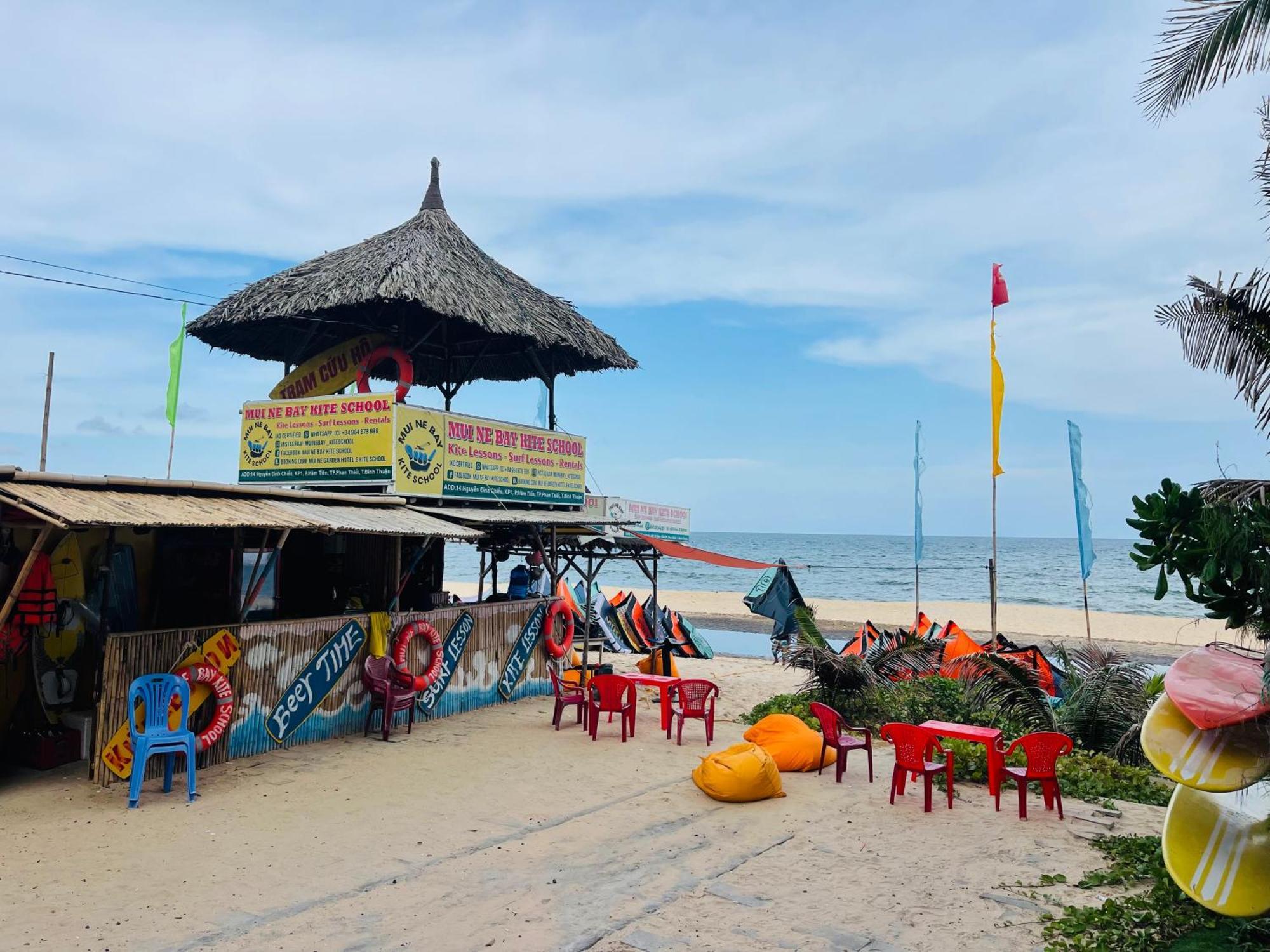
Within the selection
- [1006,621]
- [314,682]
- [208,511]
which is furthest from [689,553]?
[1006,621]

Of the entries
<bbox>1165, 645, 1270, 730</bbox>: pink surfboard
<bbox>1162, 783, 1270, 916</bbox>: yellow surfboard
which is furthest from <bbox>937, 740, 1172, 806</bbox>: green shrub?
<bbox>1165, 645, 1270, 730</bbox>: pink surfboard

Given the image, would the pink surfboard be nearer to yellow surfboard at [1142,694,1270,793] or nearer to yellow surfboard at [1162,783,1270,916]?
yellow surfboard at [1142,694,1270,793]

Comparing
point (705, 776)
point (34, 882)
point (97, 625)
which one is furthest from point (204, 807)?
point (705, 776)

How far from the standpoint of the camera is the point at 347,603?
10984 millimetres

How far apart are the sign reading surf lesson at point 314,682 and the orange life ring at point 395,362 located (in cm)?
363

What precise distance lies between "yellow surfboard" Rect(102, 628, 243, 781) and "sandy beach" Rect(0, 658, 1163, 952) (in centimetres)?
26

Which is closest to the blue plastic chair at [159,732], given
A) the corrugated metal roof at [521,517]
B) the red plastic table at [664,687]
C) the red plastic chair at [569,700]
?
the red plastic chair at [569,700]

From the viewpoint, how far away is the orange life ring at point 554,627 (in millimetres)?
13188

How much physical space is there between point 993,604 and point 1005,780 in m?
7.72

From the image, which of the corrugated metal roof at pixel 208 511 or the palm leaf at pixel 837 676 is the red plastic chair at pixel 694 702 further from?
the corrugated metal roof at pixel 208 511

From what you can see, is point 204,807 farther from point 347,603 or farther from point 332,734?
point 347,603

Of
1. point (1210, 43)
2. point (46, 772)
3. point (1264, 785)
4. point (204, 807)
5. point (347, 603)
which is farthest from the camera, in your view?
point (347, 603)

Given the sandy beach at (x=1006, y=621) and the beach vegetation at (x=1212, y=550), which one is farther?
the sandy beach at (x=1006, y=621)

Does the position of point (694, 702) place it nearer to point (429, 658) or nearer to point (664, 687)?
point (664, 687)
